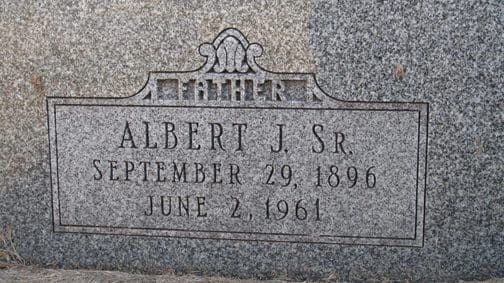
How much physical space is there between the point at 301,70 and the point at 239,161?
554 mm

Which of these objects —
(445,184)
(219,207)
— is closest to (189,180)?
(219,207)

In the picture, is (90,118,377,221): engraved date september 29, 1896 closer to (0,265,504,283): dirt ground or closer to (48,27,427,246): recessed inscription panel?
(48,27,427,246): recessed inscription panel

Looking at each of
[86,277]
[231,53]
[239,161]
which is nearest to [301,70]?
[231,53]

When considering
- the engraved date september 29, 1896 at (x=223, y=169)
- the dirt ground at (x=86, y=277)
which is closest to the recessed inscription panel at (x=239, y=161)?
the engraved date september 29, 1896 at (x=223, y=169)

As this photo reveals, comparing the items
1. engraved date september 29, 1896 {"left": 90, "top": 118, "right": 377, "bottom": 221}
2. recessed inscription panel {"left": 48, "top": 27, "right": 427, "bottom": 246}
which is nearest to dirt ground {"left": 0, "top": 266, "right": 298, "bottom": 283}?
recessed inscription panel {"left": 48, "top": 27, "right": 427, "bottom": 246}

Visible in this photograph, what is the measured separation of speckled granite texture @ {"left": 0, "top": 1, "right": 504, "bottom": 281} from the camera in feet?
9.61

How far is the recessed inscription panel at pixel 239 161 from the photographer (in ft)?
9.91

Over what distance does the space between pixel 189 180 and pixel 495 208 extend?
152 cm

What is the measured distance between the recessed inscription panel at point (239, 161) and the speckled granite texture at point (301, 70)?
6 cm

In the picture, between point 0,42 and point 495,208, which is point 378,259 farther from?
point 0,42

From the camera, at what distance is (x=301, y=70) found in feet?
9.89

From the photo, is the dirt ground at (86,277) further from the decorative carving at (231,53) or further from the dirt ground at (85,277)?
the decorative carving at (231,53)

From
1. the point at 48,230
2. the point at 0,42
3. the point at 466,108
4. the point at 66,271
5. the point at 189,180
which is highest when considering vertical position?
the point at 0,42

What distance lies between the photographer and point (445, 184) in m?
2.98
